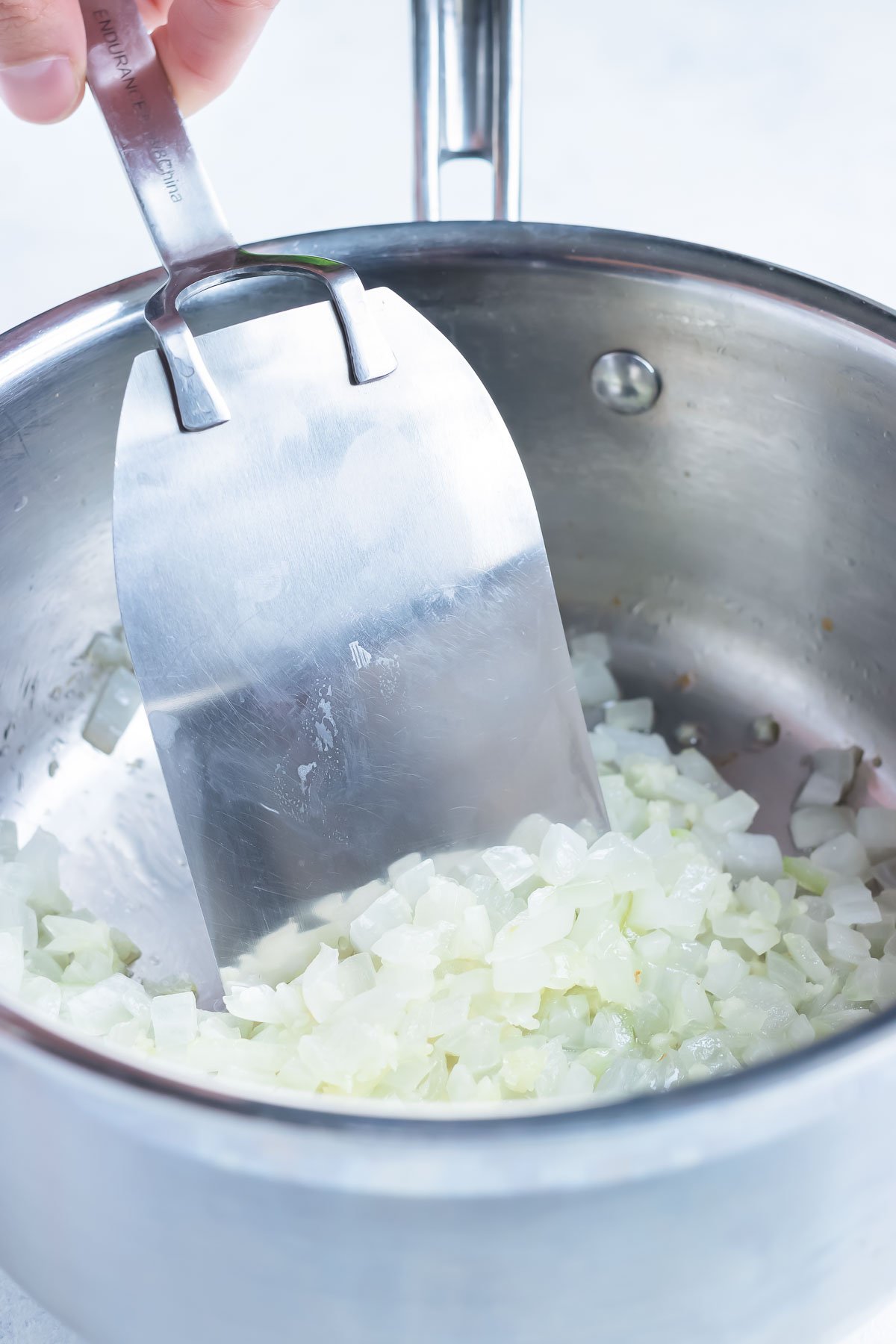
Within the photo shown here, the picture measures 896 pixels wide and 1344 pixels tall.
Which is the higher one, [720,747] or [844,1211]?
[844,1211]

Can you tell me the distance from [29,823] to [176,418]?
1.18 feet

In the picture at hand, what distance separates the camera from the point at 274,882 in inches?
31.0

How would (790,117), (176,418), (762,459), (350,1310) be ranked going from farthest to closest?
(790,117)
(762,459)
(176,418)
(350,1310)

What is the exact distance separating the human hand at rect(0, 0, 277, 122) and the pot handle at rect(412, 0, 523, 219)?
0.13 meters

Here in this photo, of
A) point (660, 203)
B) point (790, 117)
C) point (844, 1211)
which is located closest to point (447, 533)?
point (844, 1211)

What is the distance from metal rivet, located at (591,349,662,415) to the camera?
94 cm

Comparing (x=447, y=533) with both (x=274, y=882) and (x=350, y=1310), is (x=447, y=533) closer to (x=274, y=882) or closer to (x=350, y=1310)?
(x=274, y=882)

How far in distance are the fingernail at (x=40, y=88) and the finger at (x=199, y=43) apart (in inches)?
3.4

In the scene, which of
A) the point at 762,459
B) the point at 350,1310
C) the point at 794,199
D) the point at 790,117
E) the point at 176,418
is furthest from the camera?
the point at 790,117

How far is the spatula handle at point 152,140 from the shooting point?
77 centimetres

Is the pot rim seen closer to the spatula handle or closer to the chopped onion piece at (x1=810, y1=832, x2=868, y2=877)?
the spatula handle

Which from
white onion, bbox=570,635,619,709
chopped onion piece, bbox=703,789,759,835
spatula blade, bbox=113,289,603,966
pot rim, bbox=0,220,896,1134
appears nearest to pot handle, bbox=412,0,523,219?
pot rim, bbox=0,220,896,1134

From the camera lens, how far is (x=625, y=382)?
0.95m

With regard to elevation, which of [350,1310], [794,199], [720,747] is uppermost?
[794,199]
